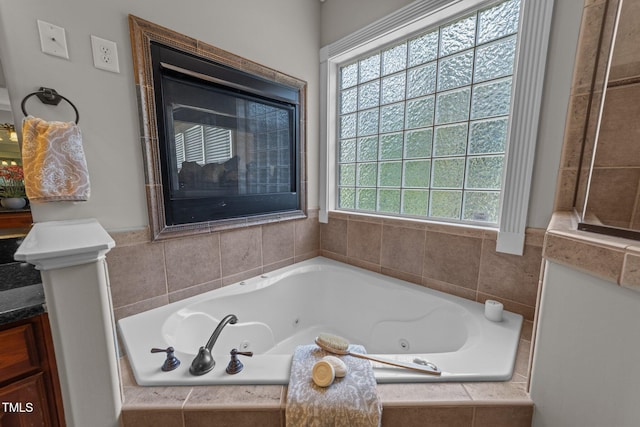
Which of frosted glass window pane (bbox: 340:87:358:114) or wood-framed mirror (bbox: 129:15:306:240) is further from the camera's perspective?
frosted glass window pane (bbox: 340:87:358:114)

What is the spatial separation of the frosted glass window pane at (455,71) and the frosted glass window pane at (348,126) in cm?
65

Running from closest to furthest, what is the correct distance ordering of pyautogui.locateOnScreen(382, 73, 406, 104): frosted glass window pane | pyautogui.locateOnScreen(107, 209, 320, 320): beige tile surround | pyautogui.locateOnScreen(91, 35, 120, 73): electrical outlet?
pyautogui.locateOnScreen(91, 35, 120, 73): electrical outlet < pyautogui.locateOnScreen(107, 209, 320, 320): beige tile surround < pyautogui.locateOnScreen(382, 73, 406, 104): frosted glass window pane

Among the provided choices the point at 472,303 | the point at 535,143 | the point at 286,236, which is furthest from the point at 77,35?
the point at 472,303

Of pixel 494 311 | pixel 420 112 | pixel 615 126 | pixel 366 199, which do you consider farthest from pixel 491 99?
pixel 494 311

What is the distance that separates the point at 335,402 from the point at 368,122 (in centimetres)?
170

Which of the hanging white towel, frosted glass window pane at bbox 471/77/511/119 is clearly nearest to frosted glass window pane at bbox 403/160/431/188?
frosted glass window pane at bbox 471/77/511/119

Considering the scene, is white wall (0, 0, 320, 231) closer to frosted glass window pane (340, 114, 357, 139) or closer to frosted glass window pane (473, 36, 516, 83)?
frosted glass window pane (340, 114, 357, 139)

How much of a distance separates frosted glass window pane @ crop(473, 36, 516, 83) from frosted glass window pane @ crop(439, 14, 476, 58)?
95 millimetres

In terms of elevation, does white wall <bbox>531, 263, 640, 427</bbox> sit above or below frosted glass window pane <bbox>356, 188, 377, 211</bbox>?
below

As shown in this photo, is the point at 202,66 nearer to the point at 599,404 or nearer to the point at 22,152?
the point at 22,152

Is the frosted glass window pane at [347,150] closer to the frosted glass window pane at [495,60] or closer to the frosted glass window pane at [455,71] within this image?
the frosted glass window pane at [455,71]

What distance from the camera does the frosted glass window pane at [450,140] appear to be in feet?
4.63

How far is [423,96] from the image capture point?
1530 mm

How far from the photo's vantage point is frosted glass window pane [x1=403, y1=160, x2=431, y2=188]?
158 cm
